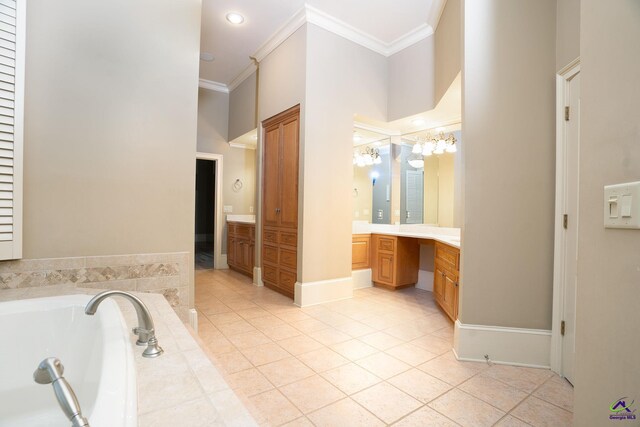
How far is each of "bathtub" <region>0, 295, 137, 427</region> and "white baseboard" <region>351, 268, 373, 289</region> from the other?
121 inches

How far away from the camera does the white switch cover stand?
75 cm

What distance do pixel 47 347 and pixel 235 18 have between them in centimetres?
359

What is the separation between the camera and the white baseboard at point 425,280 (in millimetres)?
4070

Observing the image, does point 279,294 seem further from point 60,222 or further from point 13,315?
point 13,315

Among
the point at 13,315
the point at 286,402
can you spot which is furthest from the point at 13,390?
the point at 286,402

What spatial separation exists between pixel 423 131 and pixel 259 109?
94.1 inches

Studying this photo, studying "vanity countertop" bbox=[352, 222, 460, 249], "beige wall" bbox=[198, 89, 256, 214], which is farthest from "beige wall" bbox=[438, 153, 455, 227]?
"beige wall" bbox=[198, 89, 256, 214]

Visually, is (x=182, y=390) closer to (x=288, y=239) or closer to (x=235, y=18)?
(x=288, y=239)

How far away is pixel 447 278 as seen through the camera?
9.62ft

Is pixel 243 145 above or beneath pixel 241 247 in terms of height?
above

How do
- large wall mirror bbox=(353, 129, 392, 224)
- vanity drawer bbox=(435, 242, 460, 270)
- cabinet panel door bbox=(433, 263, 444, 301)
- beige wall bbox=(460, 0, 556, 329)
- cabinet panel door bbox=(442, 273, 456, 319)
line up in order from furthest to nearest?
large wall mirror bbox=(353, 129, 392, 224) < cabinet panel door bbox=(433, 263, 444, 301) < cabinet panel door bbox=(442, 273, 456, 319) < vanity drawer bbox=(435, 242, 460, 270) < beige wall bbox=(460, 0, 556, 329)

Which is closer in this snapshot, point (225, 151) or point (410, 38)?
point (410, 38)

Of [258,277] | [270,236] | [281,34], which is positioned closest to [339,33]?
[281,34]

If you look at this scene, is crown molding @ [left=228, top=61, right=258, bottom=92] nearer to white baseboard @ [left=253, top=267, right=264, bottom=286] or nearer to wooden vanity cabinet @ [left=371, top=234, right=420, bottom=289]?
white baseboard @ [left=253, top=267, right=264, bottom=286]
